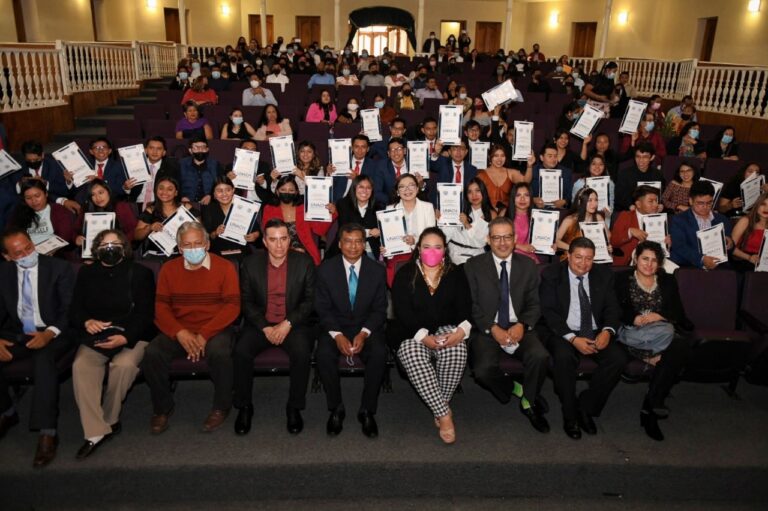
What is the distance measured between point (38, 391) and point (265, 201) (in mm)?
2704

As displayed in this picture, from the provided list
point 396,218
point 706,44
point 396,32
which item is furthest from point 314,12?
point 396,218

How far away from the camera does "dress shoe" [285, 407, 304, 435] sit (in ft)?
10.8

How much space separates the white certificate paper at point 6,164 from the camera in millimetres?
4770

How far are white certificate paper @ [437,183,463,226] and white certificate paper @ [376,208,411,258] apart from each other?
0.52 m

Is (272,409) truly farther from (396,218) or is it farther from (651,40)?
(651,40)

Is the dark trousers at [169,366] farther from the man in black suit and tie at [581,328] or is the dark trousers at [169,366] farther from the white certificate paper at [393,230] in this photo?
the man in black suit and tie at [581,328]

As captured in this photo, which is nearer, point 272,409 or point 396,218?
point 272,409

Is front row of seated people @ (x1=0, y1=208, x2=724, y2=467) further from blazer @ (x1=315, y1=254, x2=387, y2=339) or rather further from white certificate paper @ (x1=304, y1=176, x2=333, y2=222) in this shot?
white certificate paper @ (x1=304, y1=176, x2=333, y2=222)

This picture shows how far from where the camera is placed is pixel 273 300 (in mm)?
3617

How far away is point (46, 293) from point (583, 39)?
21243mm

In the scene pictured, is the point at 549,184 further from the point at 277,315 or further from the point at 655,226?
the point at 277,315

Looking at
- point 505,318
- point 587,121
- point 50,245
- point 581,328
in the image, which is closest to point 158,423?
point 50,245

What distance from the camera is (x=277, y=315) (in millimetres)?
3627

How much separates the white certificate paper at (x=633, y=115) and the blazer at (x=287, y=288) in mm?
4968
